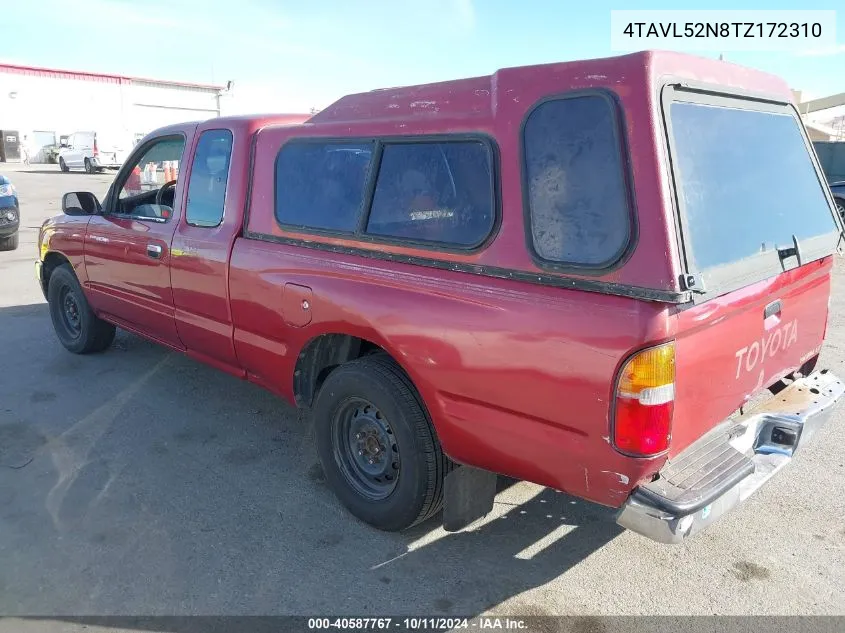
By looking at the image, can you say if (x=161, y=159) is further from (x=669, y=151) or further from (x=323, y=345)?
(x=669, y=151)

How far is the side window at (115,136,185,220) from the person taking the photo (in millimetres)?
4418

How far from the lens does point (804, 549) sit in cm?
299

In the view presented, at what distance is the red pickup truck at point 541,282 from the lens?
2150 millimetres

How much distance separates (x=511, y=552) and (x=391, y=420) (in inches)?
34.0

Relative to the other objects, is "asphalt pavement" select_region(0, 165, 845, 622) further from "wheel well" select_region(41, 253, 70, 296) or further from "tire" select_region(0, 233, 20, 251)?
"tire" select_region(0, 233, 20, 251)

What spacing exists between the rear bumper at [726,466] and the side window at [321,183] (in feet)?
5.83

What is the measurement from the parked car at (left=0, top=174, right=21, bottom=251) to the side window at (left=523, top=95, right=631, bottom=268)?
10.7 m

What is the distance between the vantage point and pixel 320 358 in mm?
3439

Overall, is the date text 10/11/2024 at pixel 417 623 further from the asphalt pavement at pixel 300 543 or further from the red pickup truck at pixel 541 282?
the red pickup truck at pixel 541 282

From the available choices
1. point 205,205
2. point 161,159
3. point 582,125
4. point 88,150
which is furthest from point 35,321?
point 88,150

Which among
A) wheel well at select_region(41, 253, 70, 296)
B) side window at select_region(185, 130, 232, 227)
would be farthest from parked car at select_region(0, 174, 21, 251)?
side window at select_region(185, 130, 232, 227)

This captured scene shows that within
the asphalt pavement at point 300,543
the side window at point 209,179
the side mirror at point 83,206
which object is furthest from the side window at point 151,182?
the asphalt pavement at point 300,543

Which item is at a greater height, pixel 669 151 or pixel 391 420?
pixel 669 151

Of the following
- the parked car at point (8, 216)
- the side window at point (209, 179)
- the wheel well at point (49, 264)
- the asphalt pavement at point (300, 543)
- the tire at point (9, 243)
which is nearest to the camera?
the asphalt pavement at point (300, 543)
